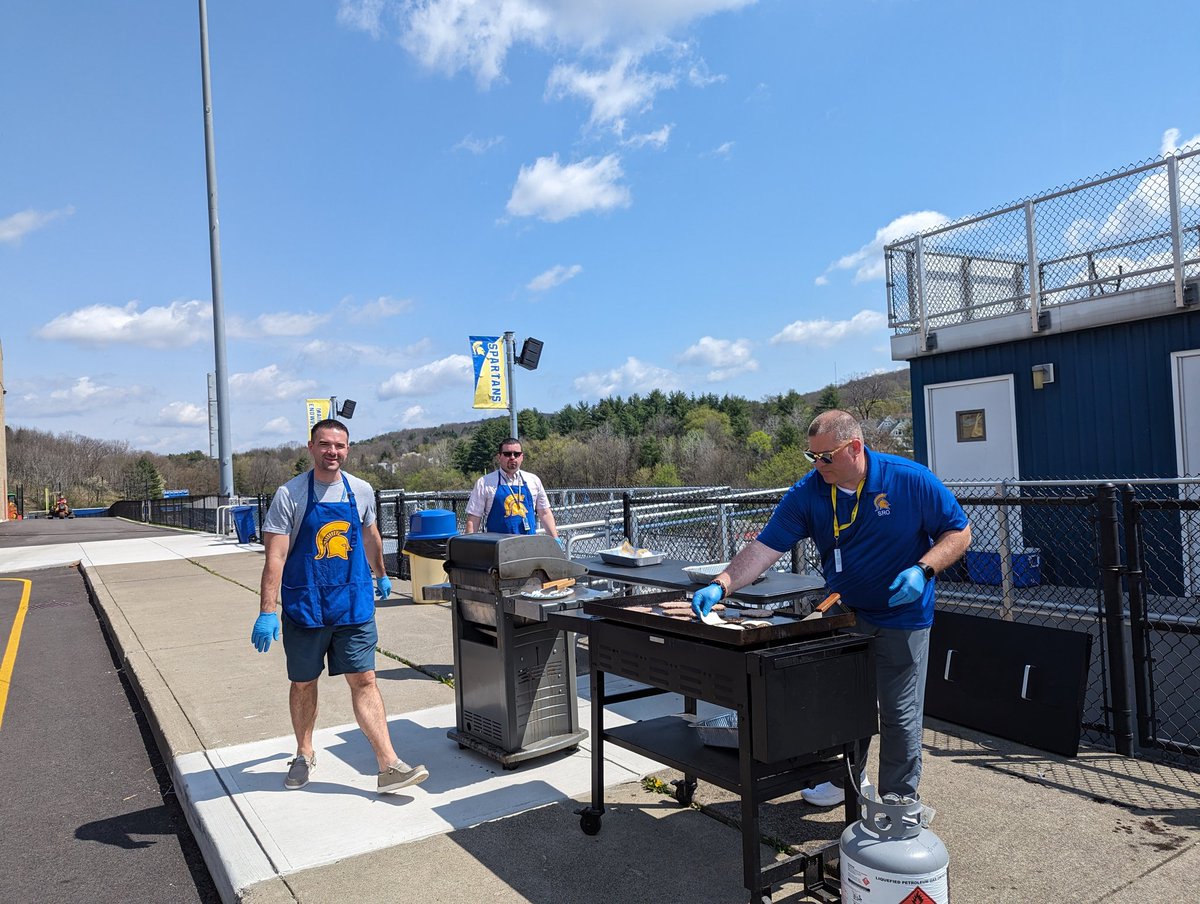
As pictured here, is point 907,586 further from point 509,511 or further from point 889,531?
point 509,511

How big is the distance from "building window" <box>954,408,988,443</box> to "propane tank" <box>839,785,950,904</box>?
32.6 ft

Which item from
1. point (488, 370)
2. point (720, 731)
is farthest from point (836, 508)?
point (488, 370)

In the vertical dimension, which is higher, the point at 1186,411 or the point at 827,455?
the point at 1186,411

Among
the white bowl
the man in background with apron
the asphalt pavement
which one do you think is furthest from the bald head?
the man in background with apron

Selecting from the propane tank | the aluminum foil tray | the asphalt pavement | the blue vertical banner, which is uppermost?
the blue vertical banner

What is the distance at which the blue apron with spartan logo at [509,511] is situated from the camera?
7.11 m

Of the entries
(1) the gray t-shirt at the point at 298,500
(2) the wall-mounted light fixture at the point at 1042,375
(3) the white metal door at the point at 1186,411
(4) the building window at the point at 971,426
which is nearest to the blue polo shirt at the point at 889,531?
(1) the gray t-shirt at the point at 298,500

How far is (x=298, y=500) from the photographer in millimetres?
4543

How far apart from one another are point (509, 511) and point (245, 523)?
16.9 meters

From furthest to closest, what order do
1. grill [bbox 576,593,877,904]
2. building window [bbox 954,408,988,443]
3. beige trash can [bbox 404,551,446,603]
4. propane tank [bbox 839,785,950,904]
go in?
1. building window [bbox 954,408,988,443]
2. beige trash can [bbox 404,551,446,603]
3. grill [bbox 576,593,877,904]
4. propane tank [bbox 839,785,950,904]

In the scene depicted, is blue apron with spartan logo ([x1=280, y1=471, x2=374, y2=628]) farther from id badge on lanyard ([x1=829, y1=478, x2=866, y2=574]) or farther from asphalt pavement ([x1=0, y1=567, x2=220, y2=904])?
id badge on lanyard ([x1=829, y1=478, x2=866, y2=574])

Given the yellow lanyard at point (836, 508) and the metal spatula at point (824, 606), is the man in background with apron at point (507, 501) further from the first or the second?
the metal spatula at point (824, 606)

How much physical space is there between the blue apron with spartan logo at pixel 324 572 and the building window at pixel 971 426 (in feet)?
31.8

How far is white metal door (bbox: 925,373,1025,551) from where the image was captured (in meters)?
11.3
